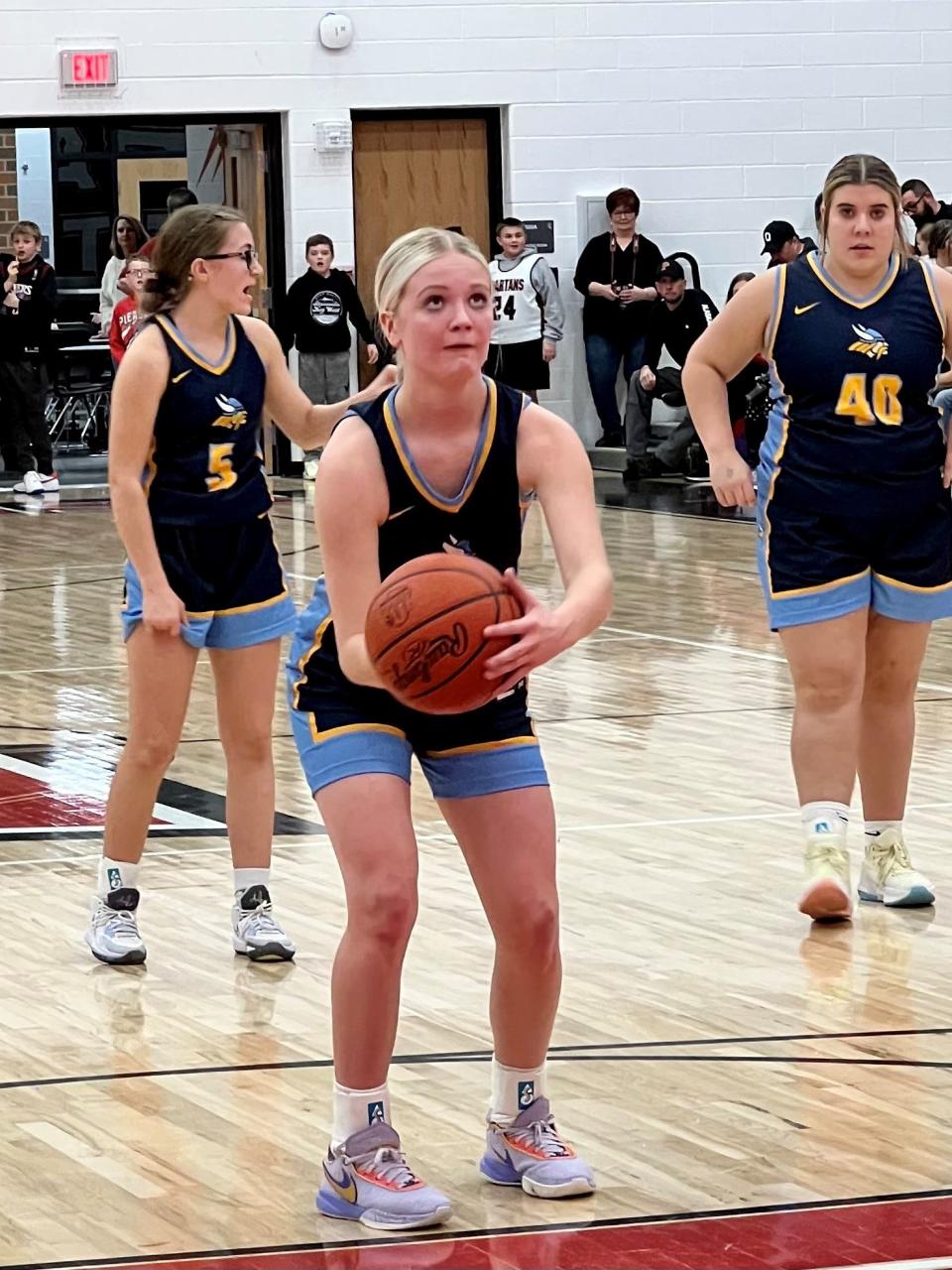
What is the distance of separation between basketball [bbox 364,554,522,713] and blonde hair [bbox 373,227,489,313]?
43 centimetres

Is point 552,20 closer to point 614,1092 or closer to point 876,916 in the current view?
point 876,916

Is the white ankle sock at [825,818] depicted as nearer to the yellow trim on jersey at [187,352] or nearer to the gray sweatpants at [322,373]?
the yellow trim on jersey at [187,352]

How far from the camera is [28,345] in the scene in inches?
622

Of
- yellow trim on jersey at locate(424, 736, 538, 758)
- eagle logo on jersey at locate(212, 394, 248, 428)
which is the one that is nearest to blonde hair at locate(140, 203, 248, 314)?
eagle logo on jersey at locate(212, 394, 248, 428)

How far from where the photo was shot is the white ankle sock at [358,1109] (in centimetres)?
338

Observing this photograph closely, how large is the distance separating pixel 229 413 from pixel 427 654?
6.26 ft

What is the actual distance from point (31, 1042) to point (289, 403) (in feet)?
4.79

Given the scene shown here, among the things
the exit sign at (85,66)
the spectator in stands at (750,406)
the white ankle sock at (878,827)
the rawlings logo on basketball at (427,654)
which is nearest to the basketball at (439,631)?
the rawlings logo on basketball at (427,654)

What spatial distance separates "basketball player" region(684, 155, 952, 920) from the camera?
16.7 feet

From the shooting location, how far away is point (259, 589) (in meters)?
4.92

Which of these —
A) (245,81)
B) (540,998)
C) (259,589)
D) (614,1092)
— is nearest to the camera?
(540,998)

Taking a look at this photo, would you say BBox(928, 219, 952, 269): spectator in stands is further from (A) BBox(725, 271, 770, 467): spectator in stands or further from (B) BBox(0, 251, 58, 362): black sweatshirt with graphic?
(B) BBox(0, 251, 58, 362): black sweatshirt with graphic

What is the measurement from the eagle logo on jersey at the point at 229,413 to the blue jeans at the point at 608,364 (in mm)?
12054

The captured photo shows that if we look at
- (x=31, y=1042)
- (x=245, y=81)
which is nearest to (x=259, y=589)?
(x=31, y=1042)
